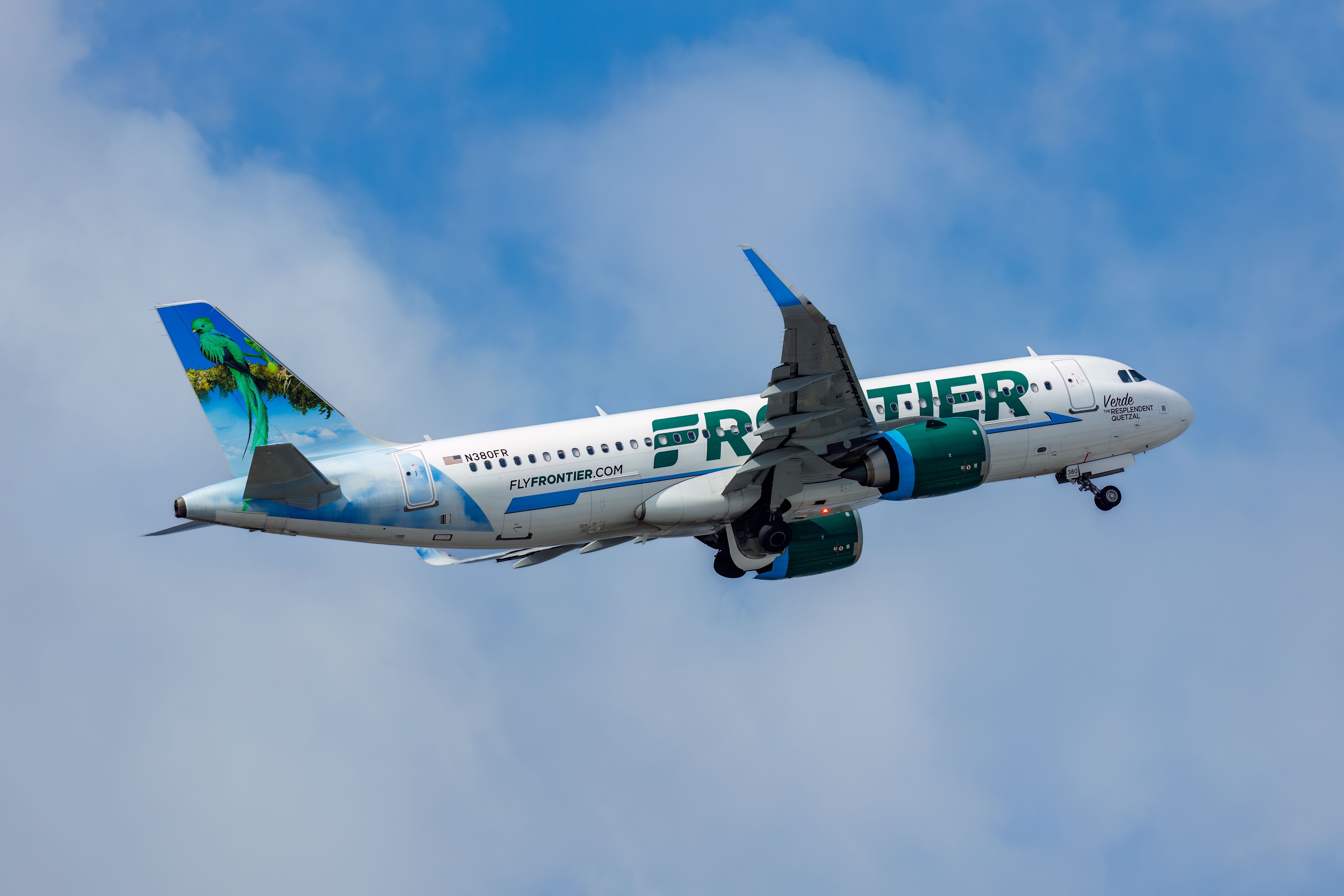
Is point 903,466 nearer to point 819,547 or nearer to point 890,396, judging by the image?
point 890,396

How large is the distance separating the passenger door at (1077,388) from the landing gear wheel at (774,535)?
10.3 m

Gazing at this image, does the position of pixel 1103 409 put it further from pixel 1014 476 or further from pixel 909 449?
pixel 909 449

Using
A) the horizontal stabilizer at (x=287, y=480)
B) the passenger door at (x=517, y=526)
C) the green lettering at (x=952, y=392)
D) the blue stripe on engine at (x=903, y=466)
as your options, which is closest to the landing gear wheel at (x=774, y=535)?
the blue stripe on engine at (x=903, y=466)

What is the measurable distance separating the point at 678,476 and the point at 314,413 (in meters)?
10.2

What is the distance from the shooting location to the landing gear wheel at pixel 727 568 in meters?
45.4

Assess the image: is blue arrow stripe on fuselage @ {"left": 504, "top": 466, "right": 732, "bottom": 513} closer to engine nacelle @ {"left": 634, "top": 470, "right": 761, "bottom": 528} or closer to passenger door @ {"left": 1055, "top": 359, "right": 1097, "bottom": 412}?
engine nacelle @ {"left": 634, "top": 470, "right": 761, "bottom": 528}

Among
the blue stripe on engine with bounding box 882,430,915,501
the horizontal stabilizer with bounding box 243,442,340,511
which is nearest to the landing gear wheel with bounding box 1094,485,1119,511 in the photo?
the blue stripe on engine with bounding box 882,430,915,501

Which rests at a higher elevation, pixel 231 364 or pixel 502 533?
pixel 231 364

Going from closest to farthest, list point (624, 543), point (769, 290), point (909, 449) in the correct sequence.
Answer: point (769, 290), point (909, 449), point (624, 543)

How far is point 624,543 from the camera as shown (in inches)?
1731

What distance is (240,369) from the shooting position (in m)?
37.9

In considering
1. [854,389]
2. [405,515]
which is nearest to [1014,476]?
[854,389]

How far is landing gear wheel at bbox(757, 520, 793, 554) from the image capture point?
41.6 metres

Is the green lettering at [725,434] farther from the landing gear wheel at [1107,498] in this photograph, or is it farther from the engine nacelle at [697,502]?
the landing gear wheel at [1107,498]
